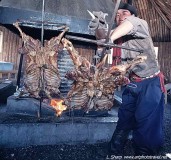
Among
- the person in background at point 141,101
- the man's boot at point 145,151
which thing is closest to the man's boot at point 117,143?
the person in background at point 141,101

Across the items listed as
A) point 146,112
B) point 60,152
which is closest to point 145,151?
point 146,112

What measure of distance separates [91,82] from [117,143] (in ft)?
4.12

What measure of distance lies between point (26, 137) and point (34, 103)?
78 cm

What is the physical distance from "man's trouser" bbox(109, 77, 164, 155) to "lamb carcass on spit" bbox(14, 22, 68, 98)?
1.59 metres

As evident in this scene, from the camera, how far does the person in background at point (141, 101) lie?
12.0 feet

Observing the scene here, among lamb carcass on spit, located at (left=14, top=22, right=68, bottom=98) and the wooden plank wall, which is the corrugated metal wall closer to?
Result: the wooden plank wall

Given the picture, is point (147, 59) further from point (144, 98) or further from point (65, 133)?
point (65, 133)

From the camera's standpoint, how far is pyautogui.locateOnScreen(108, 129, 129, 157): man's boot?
406 centimetres

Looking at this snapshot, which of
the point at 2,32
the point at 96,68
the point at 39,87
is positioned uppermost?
the point at 2,32

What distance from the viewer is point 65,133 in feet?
13.8

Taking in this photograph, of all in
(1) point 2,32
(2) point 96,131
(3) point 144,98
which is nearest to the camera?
(3) point 144,98

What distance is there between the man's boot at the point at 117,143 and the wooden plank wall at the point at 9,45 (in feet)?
35.9

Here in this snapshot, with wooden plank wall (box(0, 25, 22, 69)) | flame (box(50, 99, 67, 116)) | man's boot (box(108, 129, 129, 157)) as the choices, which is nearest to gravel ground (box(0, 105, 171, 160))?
man's boot (box(108, 129, 129, 157))

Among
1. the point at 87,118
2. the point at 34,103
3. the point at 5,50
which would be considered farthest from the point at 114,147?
the point at 5,50
